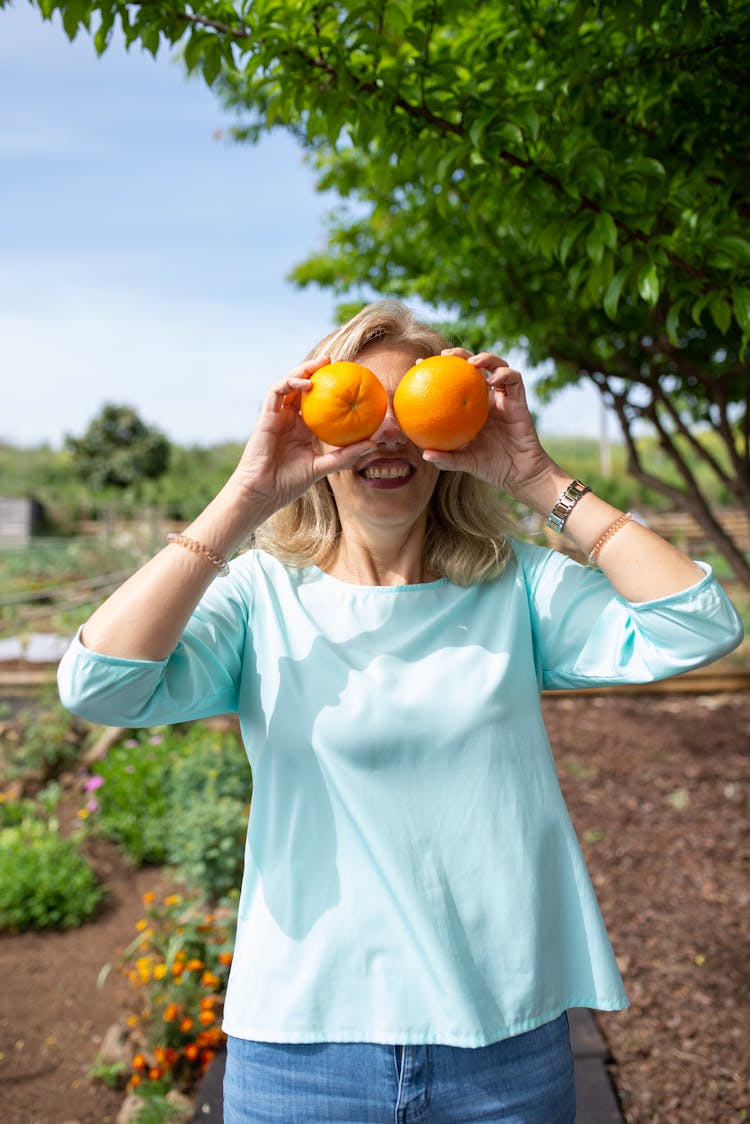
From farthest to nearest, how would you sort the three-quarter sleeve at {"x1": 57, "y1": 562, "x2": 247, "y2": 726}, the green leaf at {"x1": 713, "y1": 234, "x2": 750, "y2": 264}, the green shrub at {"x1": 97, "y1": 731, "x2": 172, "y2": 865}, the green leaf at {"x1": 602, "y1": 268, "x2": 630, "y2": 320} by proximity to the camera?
the green shrub at {"x1": 97, "y1": 731, "x2": 172, "y2": 865} → the green leaf at {"x1": 602, "y1": 268, "x2": 630, "y2": 320} → the green leaf at {"x1": 713, "y1": 234, "x2": 750, "y2": 264} → the three-quarter sleeve at {"x1": 57, "y1": 562, "x2": 247, "y2": 726}

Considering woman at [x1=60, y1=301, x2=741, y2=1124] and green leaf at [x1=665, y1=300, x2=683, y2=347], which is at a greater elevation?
green leaf at [x1=665, y1=300, x2=683, y2=347]

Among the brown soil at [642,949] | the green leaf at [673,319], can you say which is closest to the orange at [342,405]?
the green leaf at [673,319]

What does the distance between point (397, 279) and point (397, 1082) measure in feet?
16.6

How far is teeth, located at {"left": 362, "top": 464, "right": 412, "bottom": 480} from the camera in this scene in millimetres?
1658

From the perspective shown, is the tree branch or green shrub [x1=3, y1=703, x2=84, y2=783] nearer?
the tree branch

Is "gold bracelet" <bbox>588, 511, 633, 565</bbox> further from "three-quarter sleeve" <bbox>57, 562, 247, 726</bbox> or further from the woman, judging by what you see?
"three-quarter sleeve" <bbox>57, 562, 247, 726</bbox>

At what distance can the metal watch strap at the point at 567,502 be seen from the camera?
1593 mm

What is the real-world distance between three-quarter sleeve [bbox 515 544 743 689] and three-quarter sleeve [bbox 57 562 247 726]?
0.57 metres

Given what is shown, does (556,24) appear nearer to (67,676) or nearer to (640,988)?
(67,676)

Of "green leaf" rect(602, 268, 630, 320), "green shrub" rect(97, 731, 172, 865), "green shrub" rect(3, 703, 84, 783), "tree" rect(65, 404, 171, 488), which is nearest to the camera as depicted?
"green leaf" rect(602, 268, 630, 320)

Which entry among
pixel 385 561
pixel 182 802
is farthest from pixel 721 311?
pixel 182 802

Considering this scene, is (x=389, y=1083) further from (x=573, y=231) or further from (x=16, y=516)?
(x=16, y=516)

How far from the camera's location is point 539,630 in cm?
168

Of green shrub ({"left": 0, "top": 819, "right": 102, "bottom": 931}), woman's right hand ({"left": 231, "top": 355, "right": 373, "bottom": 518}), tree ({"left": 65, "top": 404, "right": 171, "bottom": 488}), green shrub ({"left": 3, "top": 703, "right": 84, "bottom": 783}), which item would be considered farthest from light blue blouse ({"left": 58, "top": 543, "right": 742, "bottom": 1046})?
tree ({"left": 65, "top": 404, "right": 171, "bottom": 488})
